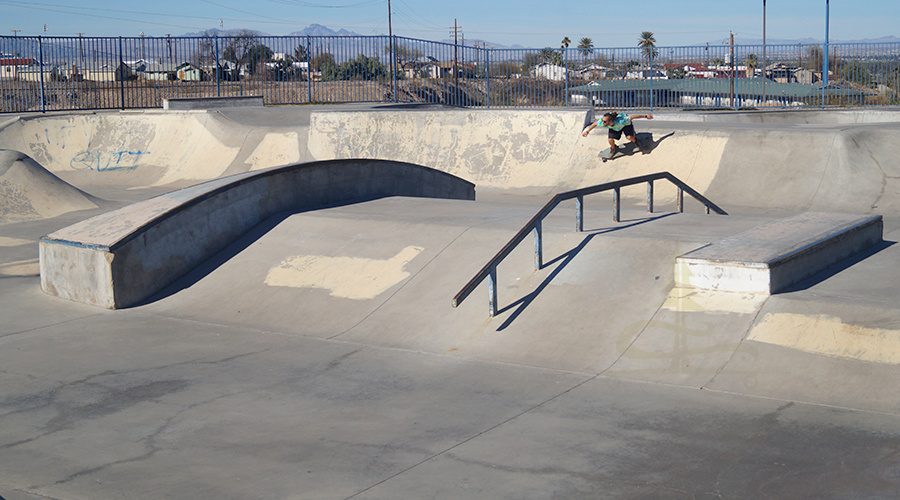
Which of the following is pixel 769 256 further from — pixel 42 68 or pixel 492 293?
pixel 42 68

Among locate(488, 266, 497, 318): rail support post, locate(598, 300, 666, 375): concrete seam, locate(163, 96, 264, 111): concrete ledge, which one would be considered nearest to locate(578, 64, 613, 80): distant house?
locate(163, 96, 264, 111): concrete ledge

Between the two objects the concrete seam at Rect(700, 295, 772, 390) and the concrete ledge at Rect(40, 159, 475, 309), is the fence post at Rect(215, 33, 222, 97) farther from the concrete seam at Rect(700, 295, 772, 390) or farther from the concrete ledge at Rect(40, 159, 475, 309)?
the concrete seam at Rect(700, 295, 772, 390)

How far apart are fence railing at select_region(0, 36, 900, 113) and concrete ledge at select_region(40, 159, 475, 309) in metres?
15.7

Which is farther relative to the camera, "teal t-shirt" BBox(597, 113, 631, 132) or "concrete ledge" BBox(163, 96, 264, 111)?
"concrete ledge" BBox(163, 96, 264, 111)

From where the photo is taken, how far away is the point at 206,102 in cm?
2189

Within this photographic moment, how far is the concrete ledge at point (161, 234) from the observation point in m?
7.74

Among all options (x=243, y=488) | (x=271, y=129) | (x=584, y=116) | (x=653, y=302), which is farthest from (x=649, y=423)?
(x=271, y=129)

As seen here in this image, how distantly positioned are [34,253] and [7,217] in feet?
9.15

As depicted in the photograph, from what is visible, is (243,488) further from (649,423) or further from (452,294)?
(452,294)

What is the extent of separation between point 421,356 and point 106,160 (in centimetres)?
1544

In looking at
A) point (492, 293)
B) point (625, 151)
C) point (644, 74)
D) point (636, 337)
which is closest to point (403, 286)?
point (492, 293)

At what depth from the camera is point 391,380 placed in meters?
5.68

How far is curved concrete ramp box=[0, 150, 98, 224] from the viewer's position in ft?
41.5

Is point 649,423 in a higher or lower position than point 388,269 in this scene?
lower
